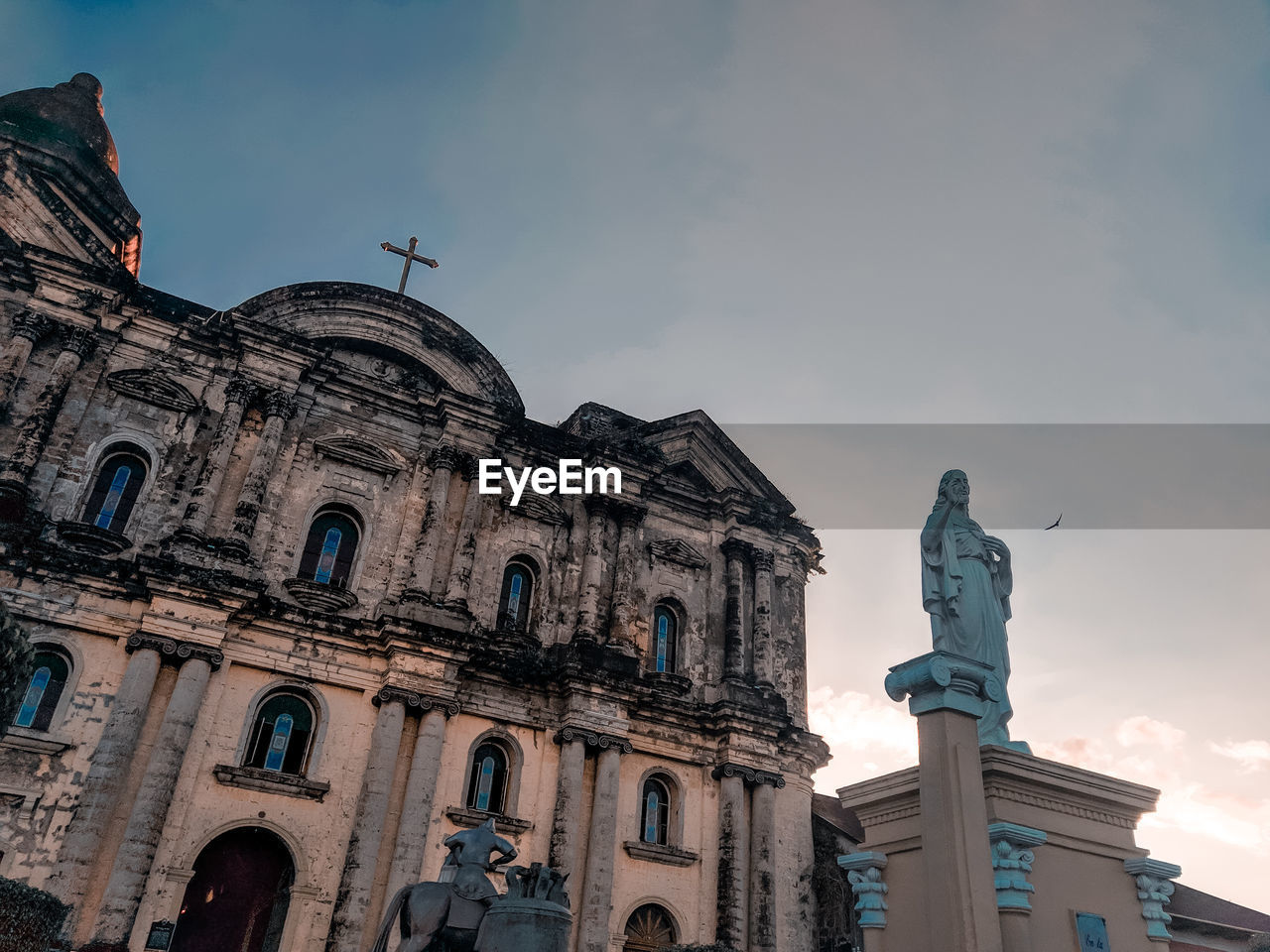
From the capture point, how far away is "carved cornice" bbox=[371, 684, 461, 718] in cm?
1512

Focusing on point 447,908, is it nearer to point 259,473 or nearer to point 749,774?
point 259,473

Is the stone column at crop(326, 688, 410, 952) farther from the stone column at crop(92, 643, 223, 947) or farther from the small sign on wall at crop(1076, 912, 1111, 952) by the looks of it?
the small sign on wall at crop(1076, 912, 1111, 952)

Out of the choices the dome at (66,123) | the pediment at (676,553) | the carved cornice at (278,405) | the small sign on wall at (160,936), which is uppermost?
the dome at (66,123)

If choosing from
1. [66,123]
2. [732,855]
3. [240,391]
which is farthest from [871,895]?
[66,123]

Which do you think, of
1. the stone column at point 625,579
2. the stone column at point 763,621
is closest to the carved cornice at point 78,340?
the stone column at point 625,579

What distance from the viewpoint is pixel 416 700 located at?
15188 mm

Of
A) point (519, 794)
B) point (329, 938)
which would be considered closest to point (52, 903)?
point (329, 938)

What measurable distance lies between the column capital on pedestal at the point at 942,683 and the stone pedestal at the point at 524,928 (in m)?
3.06

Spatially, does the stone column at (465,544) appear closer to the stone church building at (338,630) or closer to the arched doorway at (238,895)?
the stone church building at (338,630)

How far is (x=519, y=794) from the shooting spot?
1591 cm

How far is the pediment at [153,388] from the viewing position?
15977 millimetres

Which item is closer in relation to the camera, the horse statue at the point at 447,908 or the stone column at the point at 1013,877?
the stone column at the point at 1013,877

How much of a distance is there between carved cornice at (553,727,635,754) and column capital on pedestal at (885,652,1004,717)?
9.49m

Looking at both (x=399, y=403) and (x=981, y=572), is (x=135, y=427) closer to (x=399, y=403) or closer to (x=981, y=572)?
(x=399, y=403)
